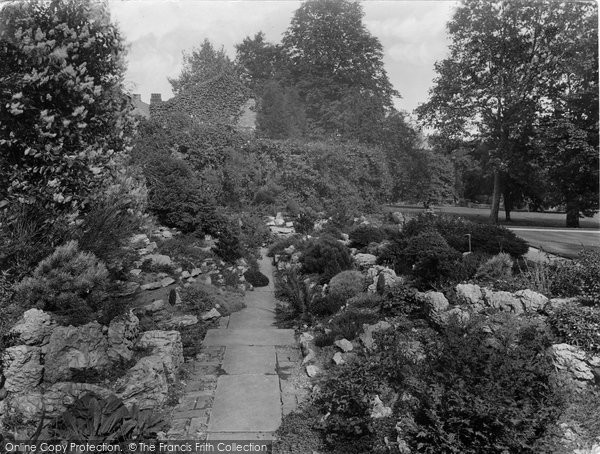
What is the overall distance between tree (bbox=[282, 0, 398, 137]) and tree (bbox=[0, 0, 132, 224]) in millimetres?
13723

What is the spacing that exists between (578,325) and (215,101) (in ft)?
76.0

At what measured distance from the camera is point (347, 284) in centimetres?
966

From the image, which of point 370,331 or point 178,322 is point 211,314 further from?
point 370,331

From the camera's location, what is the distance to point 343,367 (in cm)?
624

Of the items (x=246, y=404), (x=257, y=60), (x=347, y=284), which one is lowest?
(x=246, y=404)

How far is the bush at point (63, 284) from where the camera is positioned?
621 centimetres

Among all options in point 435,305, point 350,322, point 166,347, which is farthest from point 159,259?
point 435,305

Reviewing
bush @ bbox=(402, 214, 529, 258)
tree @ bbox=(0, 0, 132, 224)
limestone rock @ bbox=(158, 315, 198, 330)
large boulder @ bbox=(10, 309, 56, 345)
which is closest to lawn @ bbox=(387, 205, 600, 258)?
bush @ bbox=(402, 214, 529, 258)

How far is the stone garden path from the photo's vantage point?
560cm

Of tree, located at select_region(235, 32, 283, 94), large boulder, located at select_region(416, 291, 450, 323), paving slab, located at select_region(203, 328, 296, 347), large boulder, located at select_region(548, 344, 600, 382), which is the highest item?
tree, located at select_region(235, 32, 283, 94)

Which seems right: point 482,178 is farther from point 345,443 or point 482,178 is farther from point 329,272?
point 345,443

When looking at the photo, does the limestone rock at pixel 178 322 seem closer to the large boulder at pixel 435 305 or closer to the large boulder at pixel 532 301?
the large boulder at pixel 435 305

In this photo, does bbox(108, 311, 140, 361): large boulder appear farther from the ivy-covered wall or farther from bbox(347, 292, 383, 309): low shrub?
the ivy-covered wall

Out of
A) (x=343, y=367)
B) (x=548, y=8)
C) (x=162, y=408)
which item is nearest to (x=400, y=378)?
(x=343, y=367)
